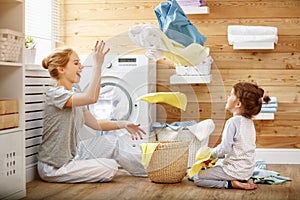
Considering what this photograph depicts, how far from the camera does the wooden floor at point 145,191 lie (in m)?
3.10

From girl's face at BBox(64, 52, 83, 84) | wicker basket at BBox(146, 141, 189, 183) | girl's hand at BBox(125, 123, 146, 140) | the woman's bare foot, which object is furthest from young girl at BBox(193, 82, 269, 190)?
girl's face at BBox(64, 52, 83, 84)

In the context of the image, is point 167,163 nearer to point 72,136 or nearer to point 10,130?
point 72,136

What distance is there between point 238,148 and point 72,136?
41.6 inches

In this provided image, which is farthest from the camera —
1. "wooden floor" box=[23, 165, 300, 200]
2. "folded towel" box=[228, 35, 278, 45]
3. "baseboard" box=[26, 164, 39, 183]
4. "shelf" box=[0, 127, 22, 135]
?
"folded towel" box=[228, 35, 278, 45]

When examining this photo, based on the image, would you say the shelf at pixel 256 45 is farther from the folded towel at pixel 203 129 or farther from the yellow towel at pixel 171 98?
the yellow towel at pixel 171 98

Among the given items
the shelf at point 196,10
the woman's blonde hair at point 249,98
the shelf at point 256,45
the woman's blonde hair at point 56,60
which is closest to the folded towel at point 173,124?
the woman's blonde hair at point 249,98

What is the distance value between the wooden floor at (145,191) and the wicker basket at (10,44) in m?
0.74

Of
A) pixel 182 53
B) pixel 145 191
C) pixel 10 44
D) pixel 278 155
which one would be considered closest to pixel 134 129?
pixel 145 191

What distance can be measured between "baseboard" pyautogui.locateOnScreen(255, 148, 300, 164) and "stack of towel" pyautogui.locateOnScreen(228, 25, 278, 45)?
84cm

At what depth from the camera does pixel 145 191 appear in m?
3.26

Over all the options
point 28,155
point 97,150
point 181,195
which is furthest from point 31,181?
point 181,195

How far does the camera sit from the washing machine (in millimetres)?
3449

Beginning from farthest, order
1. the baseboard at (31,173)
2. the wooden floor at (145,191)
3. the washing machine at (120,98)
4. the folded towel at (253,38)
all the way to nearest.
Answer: the folded towel at (253,38), the baseboard at (31,173), the washing machine at (120,98), the wooden floor at (145,191)

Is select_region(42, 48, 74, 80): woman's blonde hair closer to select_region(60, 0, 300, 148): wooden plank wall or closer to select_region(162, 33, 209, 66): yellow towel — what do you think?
select_region(162, 33, 209, 66): yellow towel
